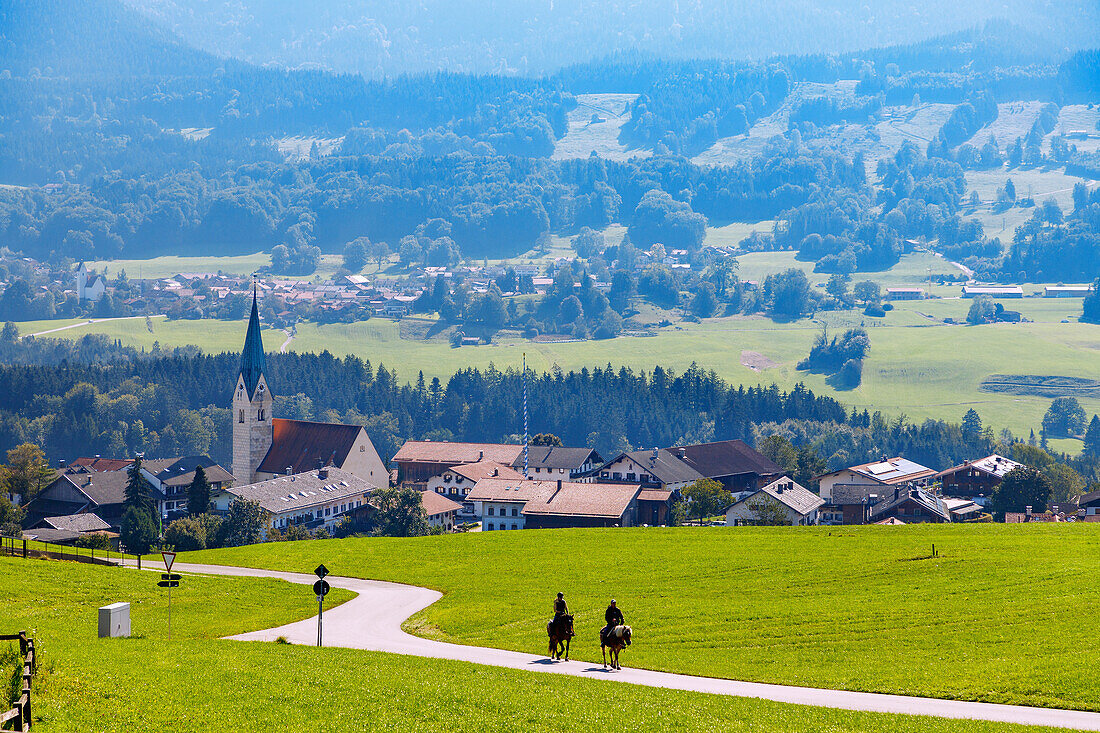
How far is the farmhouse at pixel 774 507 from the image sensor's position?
10781cm

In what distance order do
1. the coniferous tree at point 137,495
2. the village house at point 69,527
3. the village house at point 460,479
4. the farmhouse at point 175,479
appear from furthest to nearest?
the village house at point 460,479 < the farmhouse at point 175,479 < the coniferous tree at point 137,495 < the village house at point 69,527

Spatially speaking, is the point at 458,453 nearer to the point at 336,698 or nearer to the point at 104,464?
the point at 104,464

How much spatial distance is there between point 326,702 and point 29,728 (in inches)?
263

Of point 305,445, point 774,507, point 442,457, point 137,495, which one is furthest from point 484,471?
point 137,495

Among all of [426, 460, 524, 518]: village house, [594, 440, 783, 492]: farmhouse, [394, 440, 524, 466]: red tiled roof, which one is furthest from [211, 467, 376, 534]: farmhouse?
[594, 440, 783, 492]: farmhouse

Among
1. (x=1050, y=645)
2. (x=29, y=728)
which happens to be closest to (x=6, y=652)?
(x=29, y=728)

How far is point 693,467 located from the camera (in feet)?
472

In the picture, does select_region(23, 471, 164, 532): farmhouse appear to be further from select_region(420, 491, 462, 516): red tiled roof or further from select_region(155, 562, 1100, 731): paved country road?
select_region(155, 562, 1100, 731): paved country road

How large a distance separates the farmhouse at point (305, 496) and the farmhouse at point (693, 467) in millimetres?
30181

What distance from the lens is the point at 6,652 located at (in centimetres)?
2484

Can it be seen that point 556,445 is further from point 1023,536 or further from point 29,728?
point 29,728

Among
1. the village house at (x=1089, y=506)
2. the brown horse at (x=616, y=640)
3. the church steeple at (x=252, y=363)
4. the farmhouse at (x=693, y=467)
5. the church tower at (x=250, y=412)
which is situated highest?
the church steeple at (x=252, y=363)

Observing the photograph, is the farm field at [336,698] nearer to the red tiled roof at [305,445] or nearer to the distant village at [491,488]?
the distant village at [491,488]

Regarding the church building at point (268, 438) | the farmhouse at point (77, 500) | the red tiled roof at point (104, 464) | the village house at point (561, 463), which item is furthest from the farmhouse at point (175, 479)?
the village house at point (561, 463)
